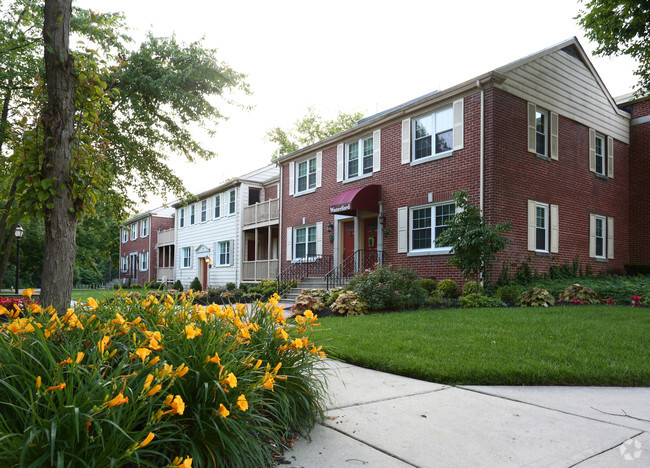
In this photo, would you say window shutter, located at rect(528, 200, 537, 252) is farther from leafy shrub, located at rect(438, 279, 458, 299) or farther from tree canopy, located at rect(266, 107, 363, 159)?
tree canopy, located at rect(266, 107, 363, 159)

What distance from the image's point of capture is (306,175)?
19.6 meters

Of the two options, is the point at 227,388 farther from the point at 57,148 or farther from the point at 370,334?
the point at 370,334

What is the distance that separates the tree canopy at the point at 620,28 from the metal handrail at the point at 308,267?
11.0 m

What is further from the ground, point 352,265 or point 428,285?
point 352,265

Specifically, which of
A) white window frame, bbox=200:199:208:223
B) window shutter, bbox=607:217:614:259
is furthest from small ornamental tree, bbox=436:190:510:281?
white window frame, bbox=200:199:208:223

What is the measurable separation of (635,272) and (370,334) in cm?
1445

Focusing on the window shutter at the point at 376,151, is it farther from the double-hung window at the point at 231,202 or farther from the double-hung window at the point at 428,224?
the double-hung window at the point at 231,202

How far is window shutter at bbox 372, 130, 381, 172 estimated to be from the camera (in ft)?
52.2

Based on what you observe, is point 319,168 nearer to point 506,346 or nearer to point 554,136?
point 554,136

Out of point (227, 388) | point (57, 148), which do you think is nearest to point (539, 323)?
point (227, 388)

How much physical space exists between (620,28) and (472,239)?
787 cm

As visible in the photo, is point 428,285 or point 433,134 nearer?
point 428,285

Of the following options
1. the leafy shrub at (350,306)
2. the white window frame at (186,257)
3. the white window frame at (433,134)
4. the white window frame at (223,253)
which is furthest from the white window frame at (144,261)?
the leafy shrub at (350,306)

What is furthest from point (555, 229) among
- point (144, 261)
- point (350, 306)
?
point (144, 261)
